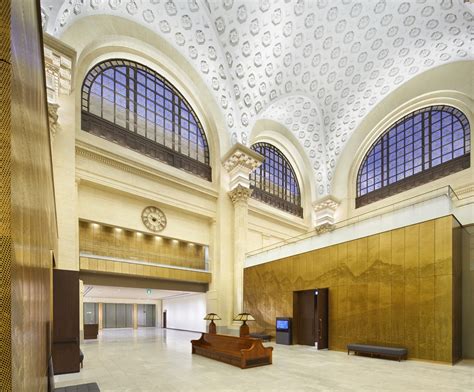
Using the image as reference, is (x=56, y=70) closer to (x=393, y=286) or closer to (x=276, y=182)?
(x=393, y=286)

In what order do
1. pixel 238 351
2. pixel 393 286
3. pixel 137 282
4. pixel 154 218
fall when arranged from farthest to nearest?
A: pixel 154 218
pixel 137 282
pixel 393 286
pixel 238 351

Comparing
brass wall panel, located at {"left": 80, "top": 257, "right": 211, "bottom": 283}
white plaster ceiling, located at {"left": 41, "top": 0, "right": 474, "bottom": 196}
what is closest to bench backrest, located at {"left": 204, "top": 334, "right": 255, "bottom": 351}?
brass wall panel, located at {"left": 80, "top": 257, "right": 211, "bottom": 283}

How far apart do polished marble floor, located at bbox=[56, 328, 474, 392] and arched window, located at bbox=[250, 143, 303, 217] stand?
46.0ft

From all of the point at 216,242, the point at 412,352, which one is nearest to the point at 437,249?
the point at 412,352

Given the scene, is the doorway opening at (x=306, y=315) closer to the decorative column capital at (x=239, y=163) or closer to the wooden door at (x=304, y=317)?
the wooden door at (x=304, y=317)

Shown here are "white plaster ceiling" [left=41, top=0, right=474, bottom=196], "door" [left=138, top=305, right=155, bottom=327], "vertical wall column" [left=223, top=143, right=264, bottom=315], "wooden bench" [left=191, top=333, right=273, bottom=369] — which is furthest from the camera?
"door" [left=138, top=305, right=155, bottom=327]

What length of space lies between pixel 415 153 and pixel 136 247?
17.6 meters

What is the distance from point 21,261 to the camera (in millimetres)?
1295

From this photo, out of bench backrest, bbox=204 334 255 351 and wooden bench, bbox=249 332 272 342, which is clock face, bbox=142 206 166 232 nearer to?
wooden bench, bbox=249 332 272 342

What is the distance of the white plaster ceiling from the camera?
16.1 metres

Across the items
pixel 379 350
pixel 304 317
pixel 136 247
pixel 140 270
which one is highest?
pixel 136 247

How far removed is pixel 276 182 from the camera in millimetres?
24312

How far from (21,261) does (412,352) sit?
1076 centimetres

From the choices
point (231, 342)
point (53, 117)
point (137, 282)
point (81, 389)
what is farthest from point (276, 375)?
point (53, 117)
